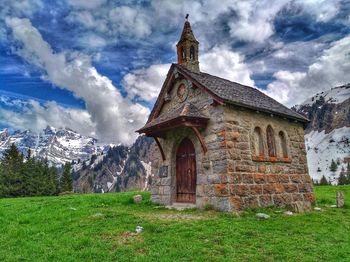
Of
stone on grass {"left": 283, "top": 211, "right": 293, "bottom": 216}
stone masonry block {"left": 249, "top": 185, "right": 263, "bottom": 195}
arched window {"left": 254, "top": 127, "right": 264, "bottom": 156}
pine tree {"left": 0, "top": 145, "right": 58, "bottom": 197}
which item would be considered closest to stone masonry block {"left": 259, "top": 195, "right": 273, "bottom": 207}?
stone masonry block {"left": 249, "top": 185, "right": 263, "bottom": 195}

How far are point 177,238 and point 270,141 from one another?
8.93 m

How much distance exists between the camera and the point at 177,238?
7.77m

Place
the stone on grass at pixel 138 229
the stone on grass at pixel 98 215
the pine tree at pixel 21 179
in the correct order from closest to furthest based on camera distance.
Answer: the stone on grass at pixel 138 229, the stone on grass at pixel 98 215, the pine tree at pixel 21 179

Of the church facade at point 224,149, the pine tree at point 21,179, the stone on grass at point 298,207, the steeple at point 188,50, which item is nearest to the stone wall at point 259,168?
the church facade at point 224,149

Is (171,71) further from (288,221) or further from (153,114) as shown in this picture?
(288,221)

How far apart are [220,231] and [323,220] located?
4.58 metres

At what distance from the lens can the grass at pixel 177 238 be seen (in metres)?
6.66

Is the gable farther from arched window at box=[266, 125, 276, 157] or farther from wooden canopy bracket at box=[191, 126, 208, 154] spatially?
arched window at box=[266, 125, 276, 157]

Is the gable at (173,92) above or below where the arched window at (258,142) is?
above

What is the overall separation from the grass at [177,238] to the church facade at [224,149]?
1.75 meters

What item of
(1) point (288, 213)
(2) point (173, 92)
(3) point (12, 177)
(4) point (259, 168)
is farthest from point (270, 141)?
(3) point (12, 177)

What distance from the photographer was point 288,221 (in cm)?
1022

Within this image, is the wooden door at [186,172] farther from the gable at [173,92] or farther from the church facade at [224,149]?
the gable at [173,92]

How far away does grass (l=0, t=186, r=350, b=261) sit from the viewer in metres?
6.66
